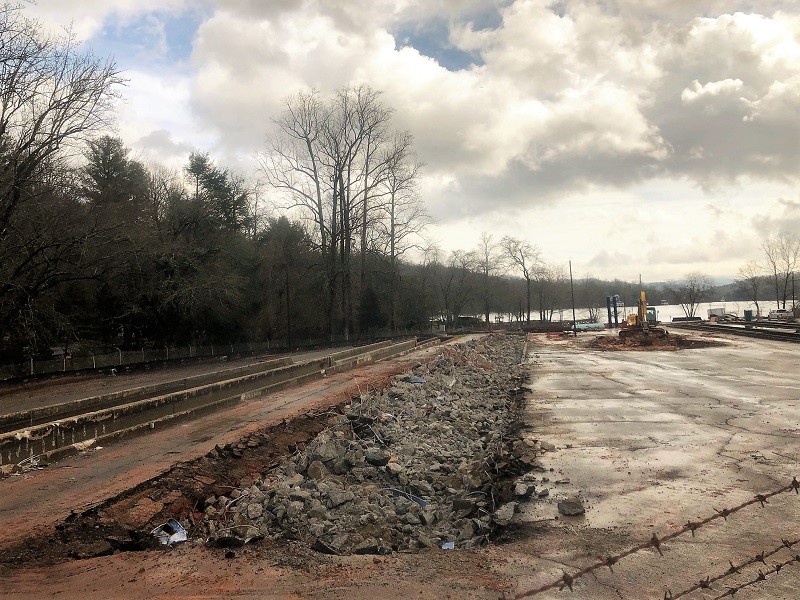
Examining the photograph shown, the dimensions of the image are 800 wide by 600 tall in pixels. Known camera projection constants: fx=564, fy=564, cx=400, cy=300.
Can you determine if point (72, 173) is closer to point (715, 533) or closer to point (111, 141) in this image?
point (111, 141)

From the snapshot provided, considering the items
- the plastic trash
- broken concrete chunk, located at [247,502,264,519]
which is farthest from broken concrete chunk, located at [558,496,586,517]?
the plastic trash

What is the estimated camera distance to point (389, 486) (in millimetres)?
8258

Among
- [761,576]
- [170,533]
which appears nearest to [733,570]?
[761,576]

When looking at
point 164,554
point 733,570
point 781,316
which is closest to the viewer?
point 733,570

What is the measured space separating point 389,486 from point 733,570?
455cm

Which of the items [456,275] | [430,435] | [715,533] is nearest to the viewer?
[715,533]

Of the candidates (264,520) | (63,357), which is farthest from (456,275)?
(264,520)

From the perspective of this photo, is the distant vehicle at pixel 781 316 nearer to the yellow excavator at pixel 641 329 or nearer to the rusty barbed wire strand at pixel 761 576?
the yellow excavator at pixel 641 329

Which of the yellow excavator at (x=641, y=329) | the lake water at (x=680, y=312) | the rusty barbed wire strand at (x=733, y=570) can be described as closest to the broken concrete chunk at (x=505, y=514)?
the rusty barbed wire strand at (x=733, y=570)

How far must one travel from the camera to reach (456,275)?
8212cm

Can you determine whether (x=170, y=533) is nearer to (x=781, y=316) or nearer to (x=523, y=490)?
(x=523, y=490)

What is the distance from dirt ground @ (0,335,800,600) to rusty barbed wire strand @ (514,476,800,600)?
0.24ft

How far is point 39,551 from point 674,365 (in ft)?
81.7

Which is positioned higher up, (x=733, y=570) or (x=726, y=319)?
(x=726, y=319)
